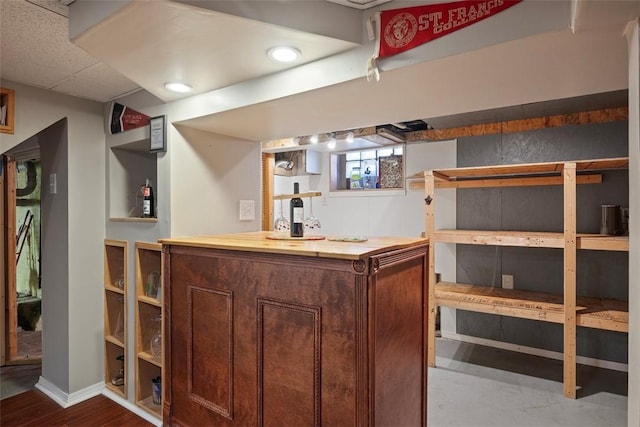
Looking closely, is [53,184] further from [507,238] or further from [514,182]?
[514,182]

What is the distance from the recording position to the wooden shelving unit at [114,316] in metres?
2.70

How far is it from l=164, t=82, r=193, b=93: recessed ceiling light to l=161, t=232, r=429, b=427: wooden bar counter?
79 cm

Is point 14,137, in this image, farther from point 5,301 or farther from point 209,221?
point 5,301

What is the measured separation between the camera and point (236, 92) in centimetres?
180

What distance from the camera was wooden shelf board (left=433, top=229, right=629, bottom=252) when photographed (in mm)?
2603

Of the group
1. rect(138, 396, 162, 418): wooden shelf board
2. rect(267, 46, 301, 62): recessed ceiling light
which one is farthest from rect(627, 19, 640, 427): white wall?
rect(138, 396, 162, 418): wooden shelf board

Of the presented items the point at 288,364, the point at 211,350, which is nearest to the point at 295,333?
the point at 288,364

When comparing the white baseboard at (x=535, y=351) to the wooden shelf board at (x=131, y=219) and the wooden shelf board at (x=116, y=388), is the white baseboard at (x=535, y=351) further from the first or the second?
the wooden shelf board at (x=131, y=219)

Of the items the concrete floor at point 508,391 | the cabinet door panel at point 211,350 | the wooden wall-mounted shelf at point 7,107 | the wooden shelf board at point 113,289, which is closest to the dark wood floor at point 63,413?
the concrete floor at point 508,391

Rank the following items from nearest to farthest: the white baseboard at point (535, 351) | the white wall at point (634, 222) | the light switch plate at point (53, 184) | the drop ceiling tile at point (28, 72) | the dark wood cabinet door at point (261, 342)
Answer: the white wall at point (634, 222) → the dark wood cabinet door at point (261, 342) → the drop ceiling tile at point (28, 72) → the light switch plate at point (53, 184) → the white baseboard at point (535, 351)

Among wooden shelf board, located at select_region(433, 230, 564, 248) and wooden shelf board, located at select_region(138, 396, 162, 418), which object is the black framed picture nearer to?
wooden shelf board, located at select_region(138, 396, 162, 418)

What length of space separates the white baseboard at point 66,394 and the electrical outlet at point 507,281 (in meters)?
3.69

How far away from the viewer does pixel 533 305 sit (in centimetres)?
292

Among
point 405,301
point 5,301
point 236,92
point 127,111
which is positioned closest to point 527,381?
point 405,301
